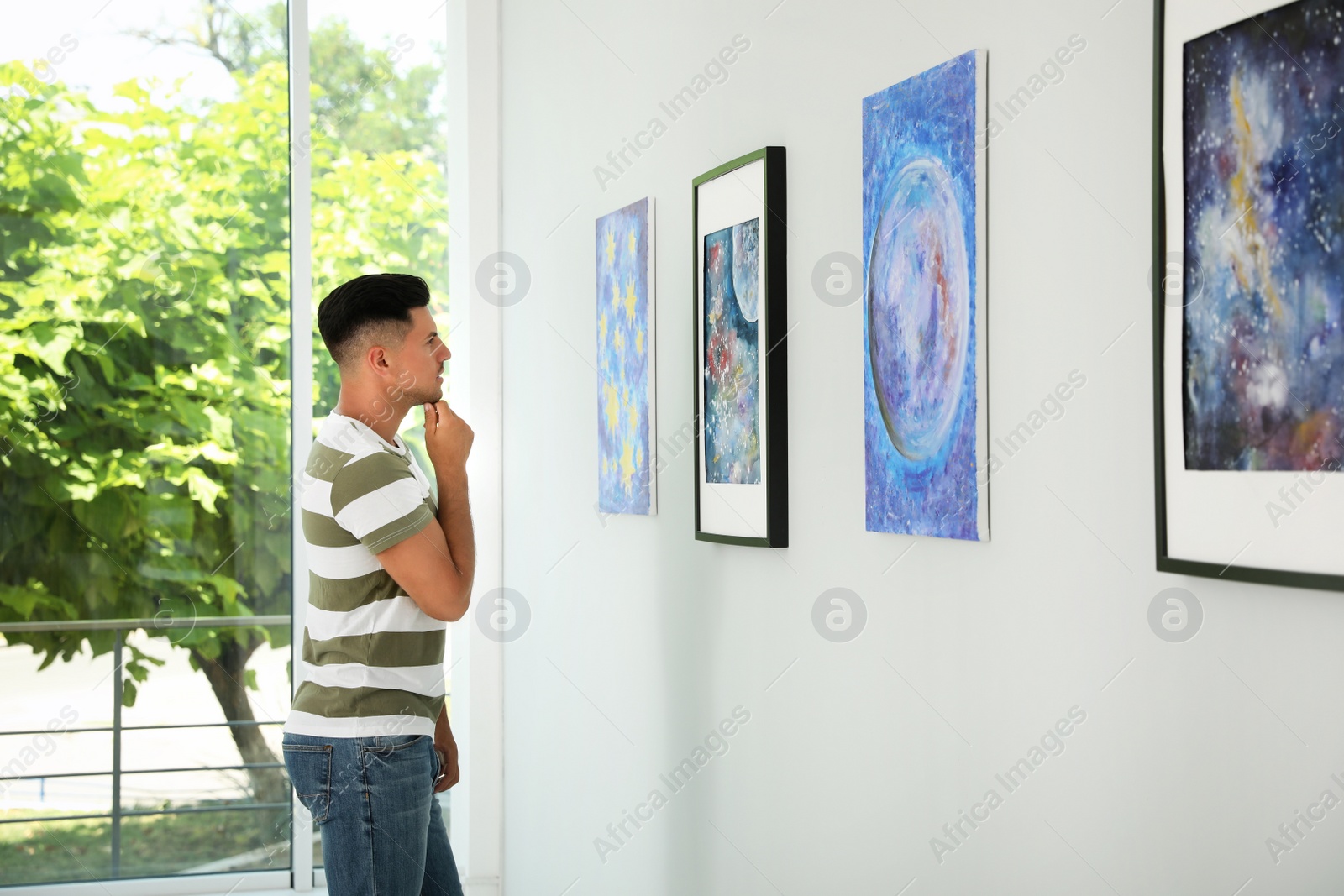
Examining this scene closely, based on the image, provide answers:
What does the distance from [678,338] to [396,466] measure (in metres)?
0.76

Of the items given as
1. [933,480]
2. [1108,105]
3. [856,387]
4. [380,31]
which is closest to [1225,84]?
[1108,105]

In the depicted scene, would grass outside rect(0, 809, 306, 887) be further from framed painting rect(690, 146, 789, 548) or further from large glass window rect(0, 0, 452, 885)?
framed painting rect(690, 146, 789, 548)

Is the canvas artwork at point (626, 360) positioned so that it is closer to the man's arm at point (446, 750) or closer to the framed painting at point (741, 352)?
the framed painting at point (741, 352)

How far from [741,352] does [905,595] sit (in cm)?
58

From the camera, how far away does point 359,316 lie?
1.80 m

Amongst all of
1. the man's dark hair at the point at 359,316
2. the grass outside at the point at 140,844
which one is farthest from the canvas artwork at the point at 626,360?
the grass outside at the point at 140,844

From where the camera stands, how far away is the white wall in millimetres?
1131

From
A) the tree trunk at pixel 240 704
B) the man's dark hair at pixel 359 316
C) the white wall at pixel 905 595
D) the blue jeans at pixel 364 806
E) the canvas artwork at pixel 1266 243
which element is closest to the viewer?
the canvas artwork at pixel 1266 243

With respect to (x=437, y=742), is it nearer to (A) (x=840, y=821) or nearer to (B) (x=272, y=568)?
(A) (x=840, y=821)

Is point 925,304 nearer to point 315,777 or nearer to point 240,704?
point 315,777

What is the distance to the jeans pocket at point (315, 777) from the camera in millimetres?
1650

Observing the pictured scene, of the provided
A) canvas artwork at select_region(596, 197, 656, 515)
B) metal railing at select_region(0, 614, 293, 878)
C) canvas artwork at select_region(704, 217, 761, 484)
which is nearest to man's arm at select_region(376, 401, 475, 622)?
canvas artwork at select_region(704, 217, 761, 484)

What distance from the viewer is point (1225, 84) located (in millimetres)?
1065

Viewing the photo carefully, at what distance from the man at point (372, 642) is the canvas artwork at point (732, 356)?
485 millimetres
